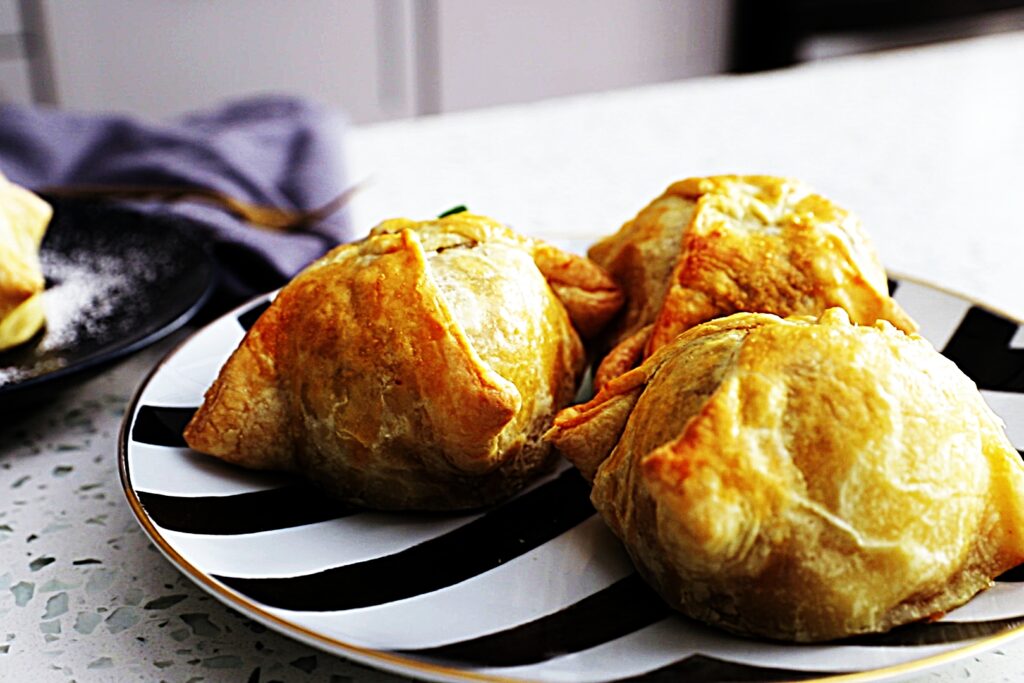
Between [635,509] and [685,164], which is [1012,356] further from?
[685,164]

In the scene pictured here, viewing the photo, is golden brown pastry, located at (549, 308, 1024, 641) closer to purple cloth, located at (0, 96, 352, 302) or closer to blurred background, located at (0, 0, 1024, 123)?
purple cloth, located at (0, 96, 352, 302)

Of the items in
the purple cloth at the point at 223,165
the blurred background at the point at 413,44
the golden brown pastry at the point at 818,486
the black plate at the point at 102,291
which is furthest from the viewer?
the blurred background at the point at 413,44

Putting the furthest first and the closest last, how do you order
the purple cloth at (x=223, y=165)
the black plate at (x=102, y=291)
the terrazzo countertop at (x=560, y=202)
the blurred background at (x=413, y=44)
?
the blurred background at (x=413, y=44), the purple cloth at (x=223, y=165), the black plate at (x=102, y=291), the terrazzo countertop at (x=560, y=202)

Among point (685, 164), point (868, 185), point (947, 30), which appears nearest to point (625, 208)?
point (685, 164)

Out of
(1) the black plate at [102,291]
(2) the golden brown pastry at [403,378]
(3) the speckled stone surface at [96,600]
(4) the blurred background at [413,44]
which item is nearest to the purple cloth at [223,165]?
(1) the black plate at [102,291]

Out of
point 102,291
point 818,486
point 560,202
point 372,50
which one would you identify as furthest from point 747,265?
point 372,50

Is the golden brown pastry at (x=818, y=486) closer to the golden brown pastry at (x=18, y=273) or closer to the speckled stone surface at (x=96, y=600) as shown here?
the speckled stone surface at (x=96, y=600)
